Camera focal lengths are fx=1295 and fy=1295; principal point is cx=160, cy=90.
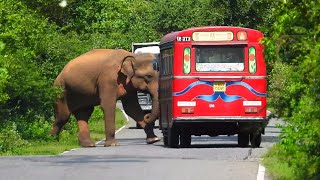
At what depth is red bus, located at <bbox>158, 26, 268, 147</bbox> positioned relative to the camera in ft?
105

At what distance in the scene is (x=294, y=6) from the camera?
17297 mm

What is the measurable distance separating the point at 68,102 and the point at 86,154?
878 centimetres

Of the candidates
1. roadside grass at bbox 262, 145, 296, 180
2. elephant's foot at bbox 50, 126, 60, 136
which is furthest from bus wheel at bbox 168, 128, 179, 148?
roadside grass at bbox 262, 145, 296, 180

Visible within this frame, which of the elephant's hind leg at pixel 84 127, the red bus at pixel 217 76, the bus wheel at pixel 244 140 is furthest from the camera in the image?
the elephant's hind leg at pixel 84 127

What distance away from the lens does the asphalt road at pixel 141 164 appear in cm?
2142

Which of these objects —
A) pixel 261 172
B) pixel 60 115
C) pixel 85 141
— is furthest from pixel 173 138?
pixel 261 172

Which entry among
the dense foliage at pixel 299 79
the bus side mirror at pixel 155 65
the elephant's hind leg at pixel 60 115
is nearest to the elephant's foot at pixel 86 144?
the elephant's hind leg at pixel 60 115

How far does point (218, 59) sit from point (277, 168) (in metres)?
10.4

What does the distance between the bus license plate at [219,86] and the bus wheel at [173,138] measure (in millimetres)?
1537

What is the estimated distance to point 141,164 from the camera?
24.5m

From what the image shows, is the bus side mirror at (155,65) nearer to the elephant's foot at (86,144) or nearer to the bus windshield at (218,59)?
the elephant's foot at (86,144)

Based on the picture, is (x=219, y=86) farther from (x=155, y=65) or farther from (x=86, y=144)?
(x=155, y=65)

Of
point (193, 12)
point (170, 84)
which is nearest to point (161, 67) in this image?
point (170, 84)

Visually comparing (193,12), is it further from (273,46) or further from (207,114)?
(273,46)
